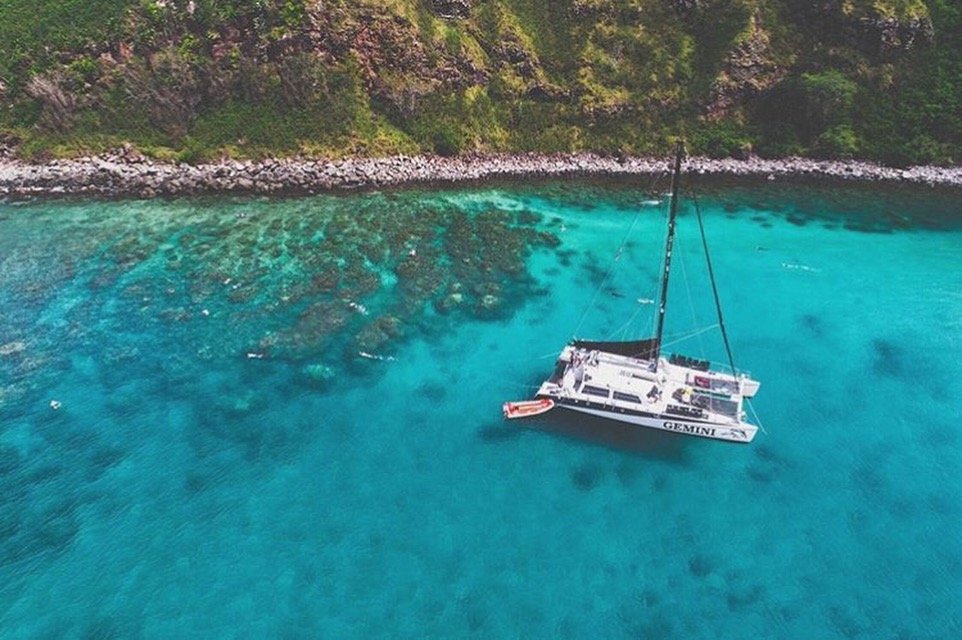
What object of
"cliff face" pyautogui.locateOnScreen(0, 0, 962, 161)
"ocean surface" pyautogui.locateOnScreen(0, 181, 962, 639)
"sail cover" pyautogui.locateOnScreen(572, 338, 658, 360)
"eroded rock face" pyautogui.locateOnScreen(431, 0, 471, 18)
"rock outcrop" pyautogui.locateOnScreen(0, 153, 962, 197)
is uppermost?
"eroded rock face" pyautogui.locateOnScreen(431, 0, 471, 18)

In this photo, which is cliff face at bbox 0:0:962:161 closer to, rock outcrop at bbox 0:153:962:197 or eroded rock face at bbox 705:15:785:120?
eroded rock face at bbox 705:15:785:120

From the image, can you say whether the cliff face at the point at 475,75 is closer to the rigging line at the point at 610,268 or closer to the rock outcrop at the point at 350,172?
the rock outcrop at the point at 350,172

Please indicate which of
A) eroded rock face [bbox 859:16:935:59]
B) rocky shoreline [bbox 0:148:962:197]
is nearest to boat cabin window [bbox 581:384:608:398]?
rocky shoreline [bbox 0:148:962:197]

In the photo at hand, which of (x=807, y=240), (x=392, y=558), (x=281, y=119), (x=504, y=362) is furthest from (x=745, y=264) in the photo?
(x=281, y=119)

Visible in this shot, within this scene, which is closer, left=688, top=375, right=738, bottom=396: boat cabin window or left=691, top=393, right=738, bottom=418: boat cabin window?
left=691, top=393, right=738, bottom=418: boat cabin window

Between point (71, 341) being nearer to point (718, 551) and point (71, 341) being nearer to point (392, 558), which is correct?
point (392, 558)

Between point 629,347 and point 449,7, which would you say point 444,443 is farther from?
point 449,7

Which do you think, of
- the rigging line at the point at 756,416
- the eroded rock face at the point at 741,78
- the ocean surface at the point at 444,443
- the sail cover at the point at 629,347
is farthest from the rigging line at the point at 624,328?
the eroded rock face at the point at 741,78
